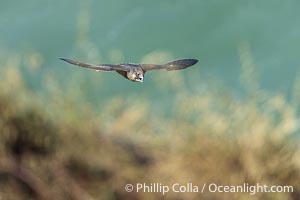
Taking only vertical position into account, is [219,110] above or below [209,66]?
below

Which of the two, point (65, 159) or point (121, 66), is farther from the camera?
point (65, 159)

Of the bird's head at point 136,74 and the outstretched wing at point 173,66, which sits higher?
the outstretched wing at point 173,66

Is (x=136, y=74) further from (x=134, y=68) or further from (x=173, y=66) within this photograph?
(x=173, y=66)

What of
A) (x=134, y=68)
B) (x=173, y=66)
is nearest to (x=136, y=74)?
(x=134, y=68)

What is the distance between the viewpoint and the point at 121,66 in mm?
1820

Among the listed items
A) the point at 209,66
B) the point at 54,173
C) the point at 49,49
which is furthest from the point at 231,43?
the point at 54,173

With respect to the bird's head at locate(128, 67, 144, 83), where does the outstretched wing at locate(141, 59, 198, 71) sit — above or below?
above

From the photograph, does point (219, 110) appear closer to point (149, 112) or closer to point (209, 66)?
point (149, 112)

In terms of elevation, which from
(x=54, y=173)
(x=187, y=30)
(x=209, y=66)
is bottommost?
(x=54, y=173)

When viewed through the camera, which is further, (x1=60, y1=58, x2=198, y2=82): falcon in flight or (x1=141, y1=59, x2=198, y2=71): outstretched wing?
(x1=141, y1=59, x2=198, y2=71): outstretched wing

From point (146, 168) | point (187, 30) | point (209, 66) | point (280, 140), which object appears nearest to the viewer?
point (280, 140)

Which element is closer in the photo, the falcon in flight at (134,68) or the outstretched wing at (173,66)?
the falcon in flight at (134,68)

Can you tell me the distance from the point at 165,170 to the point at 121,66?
2.25 ft

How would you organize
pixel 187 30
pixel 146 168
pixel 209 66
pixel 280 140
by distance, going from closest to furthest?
pixel 280 140, pixel 146 168, pixel 209 66, pixel 187 30
